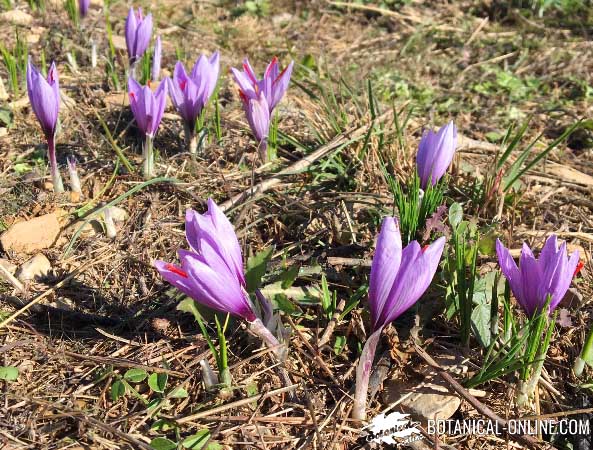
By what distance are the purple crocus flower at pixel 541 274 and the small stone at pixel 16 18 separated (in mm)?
2793

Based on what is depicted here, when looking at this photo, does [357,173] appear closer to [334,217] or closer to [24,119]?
[334,217]

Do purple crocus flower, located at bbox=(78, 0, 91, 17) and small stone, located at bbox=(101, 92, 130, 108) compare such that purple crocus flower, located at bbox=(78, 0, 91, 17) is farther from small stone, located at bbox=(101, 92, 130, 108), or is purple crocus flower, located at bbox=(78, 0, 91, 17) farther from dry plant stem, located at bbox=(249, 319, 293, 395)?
dry plant stem, located at bbox=(249, 319, 293, 395)

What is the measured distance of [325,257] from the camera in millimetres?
1912

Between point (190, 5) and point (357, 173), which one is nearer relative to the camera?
point (357, 173)

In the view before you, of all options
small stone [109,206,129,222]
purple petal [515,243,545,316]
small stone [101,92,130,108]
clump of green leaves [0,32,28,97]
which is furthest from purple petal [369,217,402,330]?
clump of green leaves [0,32,28,97]

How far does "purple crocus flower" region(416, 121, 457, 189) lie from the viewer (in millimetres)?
1858

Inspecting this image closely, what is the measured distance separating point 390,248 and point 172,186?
111cm

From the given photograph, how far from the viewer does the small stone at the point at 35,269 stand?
181 cm

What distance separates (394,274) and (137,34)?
70.2 inches

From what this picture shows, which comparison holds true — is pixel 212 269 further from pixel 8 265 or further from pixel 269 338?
pixel 8 265

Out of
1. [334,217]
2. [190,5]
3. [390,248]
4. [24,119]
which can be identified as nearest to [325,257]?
[334,217]

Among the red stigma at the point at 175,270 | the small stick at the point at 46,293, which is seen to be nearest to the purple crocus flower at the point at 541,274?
the red stigma at the point at 175,270

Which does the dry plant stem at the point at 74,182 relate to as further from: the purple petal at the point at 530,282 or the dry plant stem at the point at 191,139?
the purple petal at the point at 530,282

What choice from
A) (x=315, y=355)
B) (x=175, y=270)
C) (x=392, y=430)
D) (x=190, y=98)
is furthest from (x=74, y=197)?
(x=392, y=430)
